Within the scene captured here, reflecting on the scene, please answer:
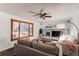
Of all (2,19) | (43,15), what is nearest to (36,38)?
(43,15)

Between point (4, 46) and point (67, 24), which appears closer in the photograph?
point (67, 24)

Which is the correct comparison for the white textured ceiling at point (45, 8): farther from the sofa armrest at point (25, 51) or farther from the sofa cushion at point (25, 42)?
the sofa armrest at point (25, 51)

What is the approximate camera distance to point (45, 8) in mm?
1967

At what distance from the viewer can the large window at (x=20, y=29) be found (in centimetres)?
204

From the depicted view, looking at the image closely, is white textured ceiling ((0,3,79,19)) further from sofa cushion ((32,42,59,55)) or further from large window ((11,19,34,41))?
sofa cushion ((32,42,59,55))

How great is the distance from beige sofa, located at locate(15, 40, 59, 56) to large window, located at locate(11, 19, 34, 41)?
0.15m

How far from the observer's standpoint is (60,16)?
1.98 metres

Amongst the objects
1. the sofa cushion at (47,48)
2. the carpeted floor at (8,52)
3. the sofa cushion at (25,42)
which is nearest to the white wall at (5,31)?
the carpeted floor at (8,52)

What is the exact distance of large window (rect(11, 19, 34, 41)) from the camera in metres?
2.04

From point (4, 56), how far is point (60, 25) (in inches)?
54.8

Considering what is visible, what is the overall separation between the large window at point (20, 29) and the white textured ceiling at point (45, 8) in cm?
21

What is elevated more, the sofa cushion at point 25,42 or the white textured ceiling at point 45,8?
the white textured ceiling at point 45,8

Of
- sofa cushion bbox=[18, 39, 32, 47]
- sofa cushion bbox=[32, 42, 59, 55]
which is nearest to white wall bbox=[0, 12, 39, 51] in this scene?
sofa cushion bbox=[18, 39, 32, 47]

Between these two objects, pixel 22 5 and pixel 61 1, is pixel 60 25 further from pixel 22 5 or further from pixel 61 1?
pixel 22 5
